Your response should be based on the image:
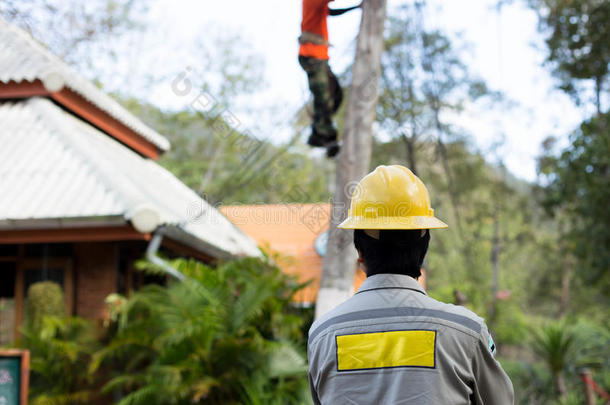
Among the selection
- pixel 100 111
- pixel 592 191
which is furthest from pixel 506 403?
pixel 592 191

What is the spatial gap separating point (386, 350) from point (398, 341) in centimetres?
5

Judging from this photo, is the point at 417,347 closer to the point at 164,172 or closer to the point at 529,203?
the point at 164,172

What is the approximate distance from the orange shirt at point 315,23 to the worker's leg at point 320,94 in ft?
0.21

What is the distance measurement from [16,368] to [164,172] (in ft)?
23.8

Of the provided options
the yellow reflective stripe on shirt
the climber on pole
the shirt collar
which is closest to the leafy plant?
the climber on pole

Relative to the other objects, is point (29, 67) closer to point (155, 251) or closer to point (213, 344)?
point (155, 251)

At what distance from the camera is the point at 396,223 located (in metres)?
1.91

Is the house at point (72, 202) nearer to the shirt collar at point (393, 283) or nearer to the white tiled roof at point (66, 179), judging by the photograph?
the white tiled roof at point (66, 179)

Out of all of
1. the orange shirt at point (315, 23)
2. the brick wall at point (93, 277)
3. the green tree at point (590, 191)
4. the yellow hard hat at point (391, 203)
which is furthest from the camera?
the green tree at point (590, 191)

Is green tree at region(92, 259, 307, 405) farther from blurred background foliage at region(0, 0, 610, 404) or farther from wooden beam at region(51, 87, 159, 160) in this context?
wooden beam at region(51, 87, 159, 160)

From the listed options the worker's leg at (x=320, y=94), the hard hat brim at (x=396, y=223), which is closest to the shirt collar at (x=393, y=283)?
the hard hat brim at (x=396, y=223)

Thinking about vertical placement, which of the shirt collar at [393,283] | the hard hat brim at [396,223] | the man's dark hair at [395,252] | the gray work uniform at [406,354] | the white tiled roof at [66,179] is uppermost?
the white tiled roof at [66,179]

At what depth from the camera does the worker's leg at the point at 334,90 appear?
4198mm

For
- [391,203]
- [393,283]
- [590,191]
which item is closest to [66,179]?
[391,203]
